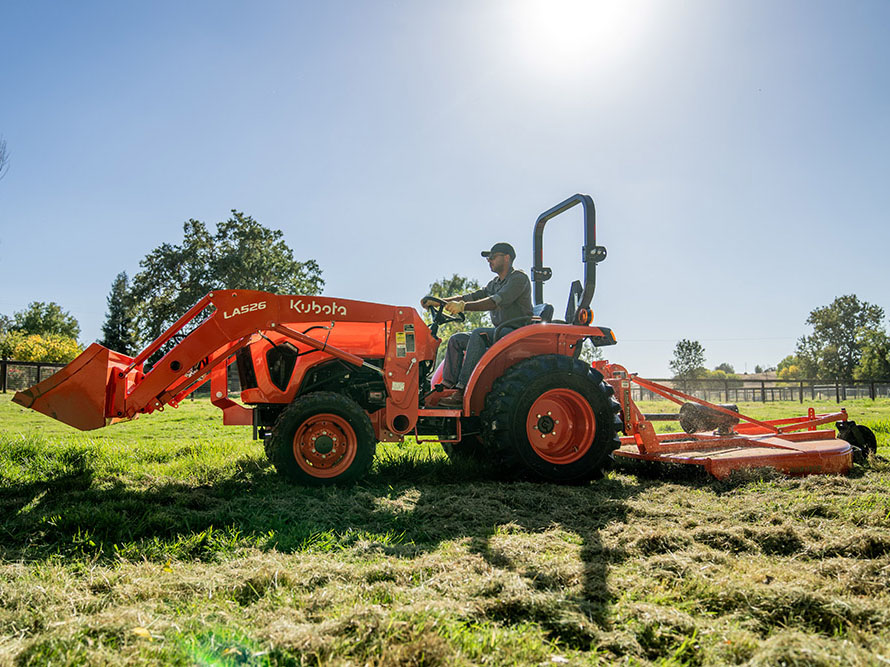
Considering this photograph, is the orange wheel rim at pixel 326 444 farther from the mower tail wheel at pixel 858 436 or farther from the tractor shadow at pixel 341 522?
the mower tail wheel at pixel 858 436

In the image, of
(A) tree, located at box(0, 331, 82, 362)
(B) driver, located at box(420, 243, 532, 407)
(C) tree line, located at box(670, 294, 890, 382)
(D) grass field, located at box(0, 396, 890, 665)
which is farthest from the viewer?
(C) tree line, located at box(670, 294, 890, 382)

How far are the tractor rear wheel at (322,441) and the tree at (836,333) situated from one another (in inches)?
3068

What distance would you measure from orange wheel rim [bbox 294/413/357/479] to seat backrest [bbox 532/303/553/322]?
2.19 metres

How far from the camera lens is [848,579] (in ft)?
8.75

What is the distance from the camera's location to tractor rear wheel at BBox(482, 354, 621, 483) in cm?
524

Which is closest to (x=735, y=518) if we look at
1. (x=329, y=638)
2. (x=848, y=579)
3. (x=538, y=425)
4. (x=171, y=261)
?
(x=848, y=579)

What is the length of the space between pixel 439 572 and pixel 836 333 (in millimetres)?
85171

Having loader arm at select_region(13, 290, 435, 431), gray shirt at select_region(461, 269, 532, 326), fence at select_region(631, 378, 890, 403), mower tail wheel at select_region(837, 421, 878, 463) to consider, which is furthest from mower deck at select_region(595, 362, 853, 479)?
fence at select_region(631, 378, 890, 403)

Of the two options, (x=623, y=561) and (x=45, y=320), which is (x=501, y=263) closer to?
(x=623, y=561)

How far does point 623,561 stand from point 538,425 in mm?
2435

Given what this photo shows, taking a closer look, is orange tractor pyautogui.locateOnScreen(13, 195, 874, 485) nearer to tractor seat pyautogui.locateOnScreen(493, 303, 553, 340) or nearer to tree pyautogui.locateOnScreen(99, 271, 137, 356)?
tractor seat pyautogui.locateOnScreen(493, 303, 553, 340)

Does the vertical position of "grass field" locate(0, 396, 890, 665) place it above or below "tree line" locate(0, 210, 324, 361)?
below

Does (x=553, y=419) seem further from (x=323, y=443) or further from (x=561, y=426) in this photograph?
(x=323, y=443)

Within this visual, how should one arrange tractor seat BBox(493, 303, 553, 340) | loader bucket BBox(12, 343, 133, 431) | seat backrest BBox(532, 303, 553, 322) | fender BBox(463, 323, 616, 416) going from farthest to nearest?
seat backrest BBox(532, 303, 553, 322) → tractor seat BBox(493, 303, 553, 340) → fender BBox(463, 323, 616, 416) → loader bucket BBox(12, 343, 133, 431)
